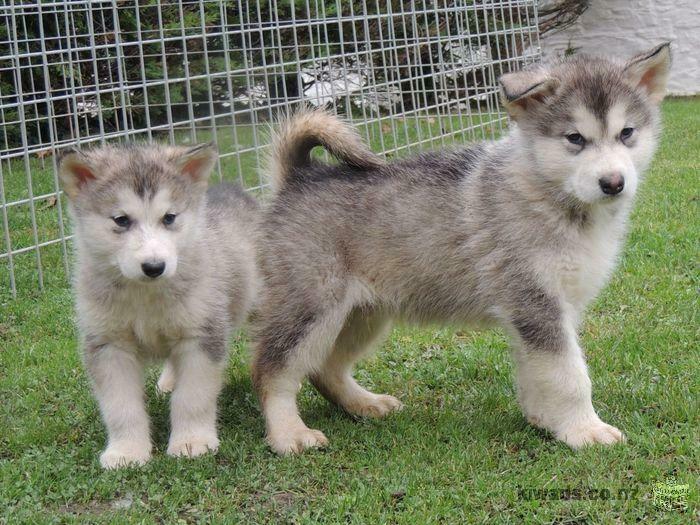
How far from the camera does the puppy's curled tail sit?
164 inches

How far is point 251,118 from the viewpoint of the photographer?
6.88m

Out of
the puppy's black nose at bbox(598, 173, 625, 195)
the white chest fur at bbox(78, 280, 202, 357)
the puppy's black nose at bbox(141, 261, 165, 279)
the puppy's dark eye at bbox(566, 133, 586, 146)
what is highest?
the puppy's dark eye at bbox(566, 133, 586, 146)

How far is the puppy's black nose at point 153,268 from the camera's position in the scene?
3.52 meters

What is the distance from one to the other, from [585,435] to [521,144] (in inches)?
46.2

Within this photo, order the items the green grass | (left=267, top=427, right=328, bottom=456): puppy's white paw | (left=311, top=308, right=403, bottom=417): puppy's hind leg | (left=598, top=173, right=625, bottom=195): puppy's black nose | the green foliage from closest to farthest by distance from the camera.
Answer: the green grass < (left=598, top=173, right=625, bottom=195): puppy's black nose < (left=267, top=427, right=328, bottom=456): puppy's white paw < (left=311, top=308, right=403, bottom=417): puppy's hind leg < the green foliage

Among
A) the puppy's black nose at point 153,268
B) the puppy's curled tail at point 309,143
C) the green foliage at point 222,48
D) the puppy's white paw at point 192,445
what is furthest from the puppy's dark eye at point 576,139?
the green foliage at point 222,48

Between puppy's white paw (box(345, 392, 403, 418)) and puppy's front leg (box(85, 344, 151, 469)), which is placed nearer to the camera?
puppy's front leg (box(85, 344, 151, 469))

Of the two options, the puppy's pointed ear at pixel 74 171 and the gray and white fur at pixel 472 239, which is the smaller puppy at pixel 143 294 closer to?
the puppy's pointed ear at pixel 74 171

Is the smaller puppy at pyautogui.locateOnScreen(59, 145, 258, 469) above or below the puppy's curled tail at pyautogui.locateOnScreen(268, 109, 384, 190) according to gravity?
below

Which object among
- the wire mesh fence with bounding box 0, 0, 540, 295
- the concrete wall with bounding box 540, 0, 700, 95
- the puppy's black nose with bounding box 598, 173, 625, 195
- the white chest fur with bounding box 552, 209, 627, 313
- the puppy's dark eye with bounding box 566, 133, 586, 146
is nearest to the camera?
the puppy's black nose with bounding box 598, 173, 625, 195

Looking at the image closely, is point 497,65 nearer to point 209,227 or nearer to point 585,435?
point 209,227

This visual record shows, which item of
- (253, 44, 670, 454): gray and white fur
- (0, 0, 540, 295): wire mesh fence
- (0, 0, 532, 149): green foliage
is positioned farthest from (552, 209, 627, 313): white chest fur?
(0, 0, 532, 149): green foliage

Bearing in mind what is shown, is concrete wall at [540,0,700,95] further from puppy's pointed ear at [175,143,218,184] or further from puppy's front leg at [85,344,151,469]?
puppy's front leg at [85,344,151,469]

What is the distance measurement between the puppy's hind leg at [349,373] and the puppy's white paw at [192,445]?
0.64 m
